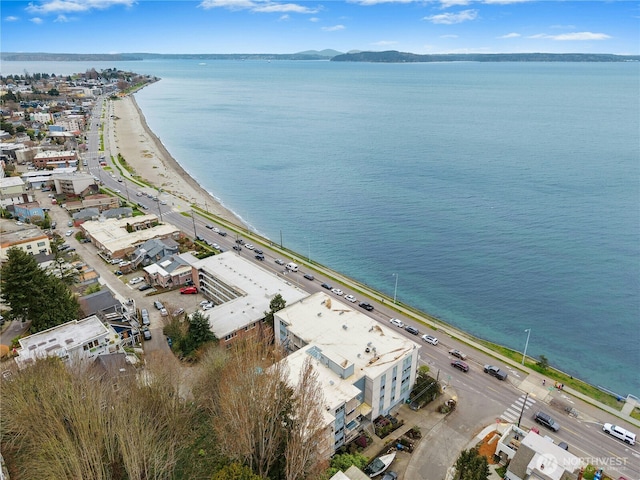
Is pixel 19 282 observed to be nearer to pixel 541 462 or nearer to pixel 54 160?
pixel 541 462

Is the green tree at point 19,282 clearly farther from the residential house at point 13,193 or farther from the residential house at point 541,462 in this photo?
the residential house at point 13,193

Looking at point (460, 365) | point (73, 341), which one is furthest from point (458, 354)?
point (73, 341)

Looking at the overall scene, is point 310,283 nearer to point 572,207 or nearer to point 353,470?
point 353,470

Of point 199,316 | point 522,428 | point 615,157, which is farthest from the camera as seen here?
point 615,157

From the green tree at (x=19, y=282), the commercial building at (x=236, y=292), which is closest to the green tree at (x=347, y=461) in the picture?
the commercial building at (x=236, y=292)

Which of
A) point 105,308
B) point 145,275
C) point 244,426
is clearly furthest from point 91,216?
point 244,426

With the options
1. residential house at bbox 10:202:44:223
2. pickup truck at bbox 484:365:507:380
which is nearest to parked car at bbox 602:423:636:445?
pickup truck at bbox 484:365:507:380
